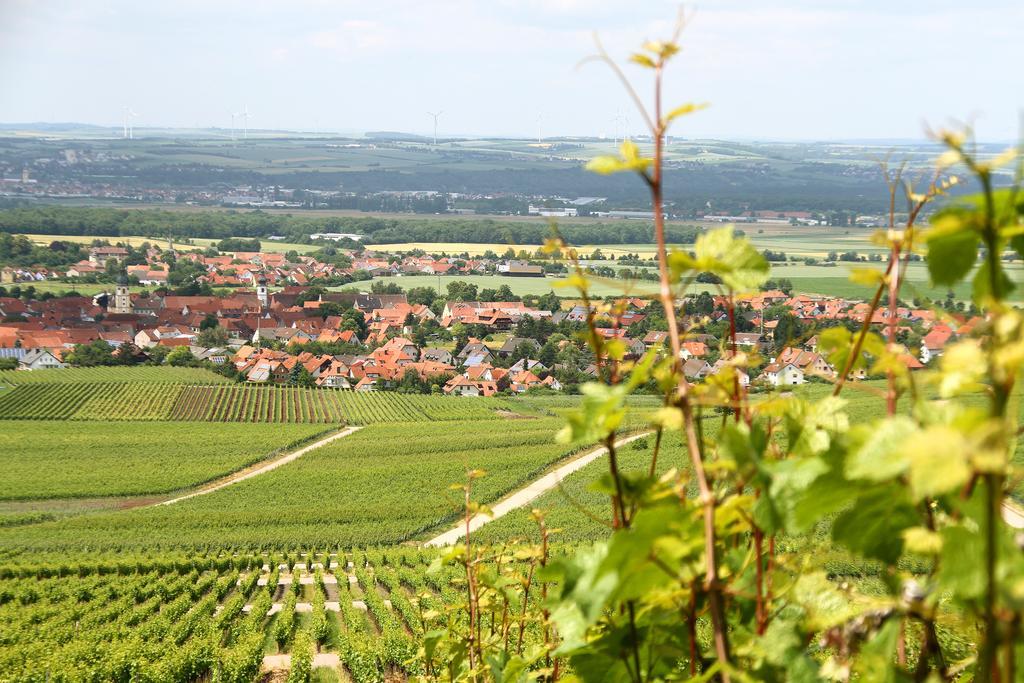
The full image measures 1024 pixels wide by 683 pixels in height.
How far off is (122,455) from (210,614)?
76.9 feet

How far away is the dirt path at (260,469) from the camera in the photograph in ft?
115

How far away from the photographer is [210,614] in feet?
64.3

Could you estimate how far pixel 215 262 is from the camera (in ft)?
293

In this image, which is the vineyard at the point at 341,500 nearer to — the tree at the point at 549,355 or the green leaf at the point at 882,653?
the tree at the point at 549,355

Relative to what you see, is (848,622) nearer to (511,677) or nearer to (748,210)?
(511,677)

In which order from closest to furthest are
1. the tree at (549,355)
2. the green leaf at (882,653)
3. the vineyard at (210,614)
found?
the green leaf at (882,653), the vineyard at (210,614), the tree at (549,355)

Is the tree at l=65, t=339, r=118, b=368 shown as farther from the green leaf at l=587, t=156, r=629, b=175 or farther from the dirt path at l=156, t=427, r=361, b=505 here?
the green leaf at l=587, t=156, r=629, b=175

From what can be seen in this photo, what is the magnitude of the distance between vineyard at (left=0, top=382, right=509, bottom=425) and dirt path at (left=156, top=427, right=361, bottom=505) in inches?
130

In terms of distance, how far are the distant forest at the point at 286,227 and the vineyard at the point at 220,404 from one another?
49.8m

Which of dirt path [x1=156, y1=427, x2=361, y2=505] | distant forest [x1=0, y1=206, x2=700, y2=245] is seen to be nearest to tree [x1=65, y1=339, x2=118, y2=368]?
dirt path [x1=156, y1=427, x2=361, y2=505]

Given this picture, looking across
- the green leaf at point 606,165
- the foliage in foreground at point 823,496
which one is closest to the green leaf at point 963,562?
the foliage in foreground at point 823,496

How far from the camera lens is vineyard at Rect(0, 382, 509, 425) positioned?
47625 millimetres

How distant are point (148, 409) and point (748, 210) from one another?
9721 cm

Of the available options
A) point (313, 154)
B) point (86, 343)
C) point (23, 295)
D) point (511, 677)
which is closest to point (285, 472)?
point (86, 343)
